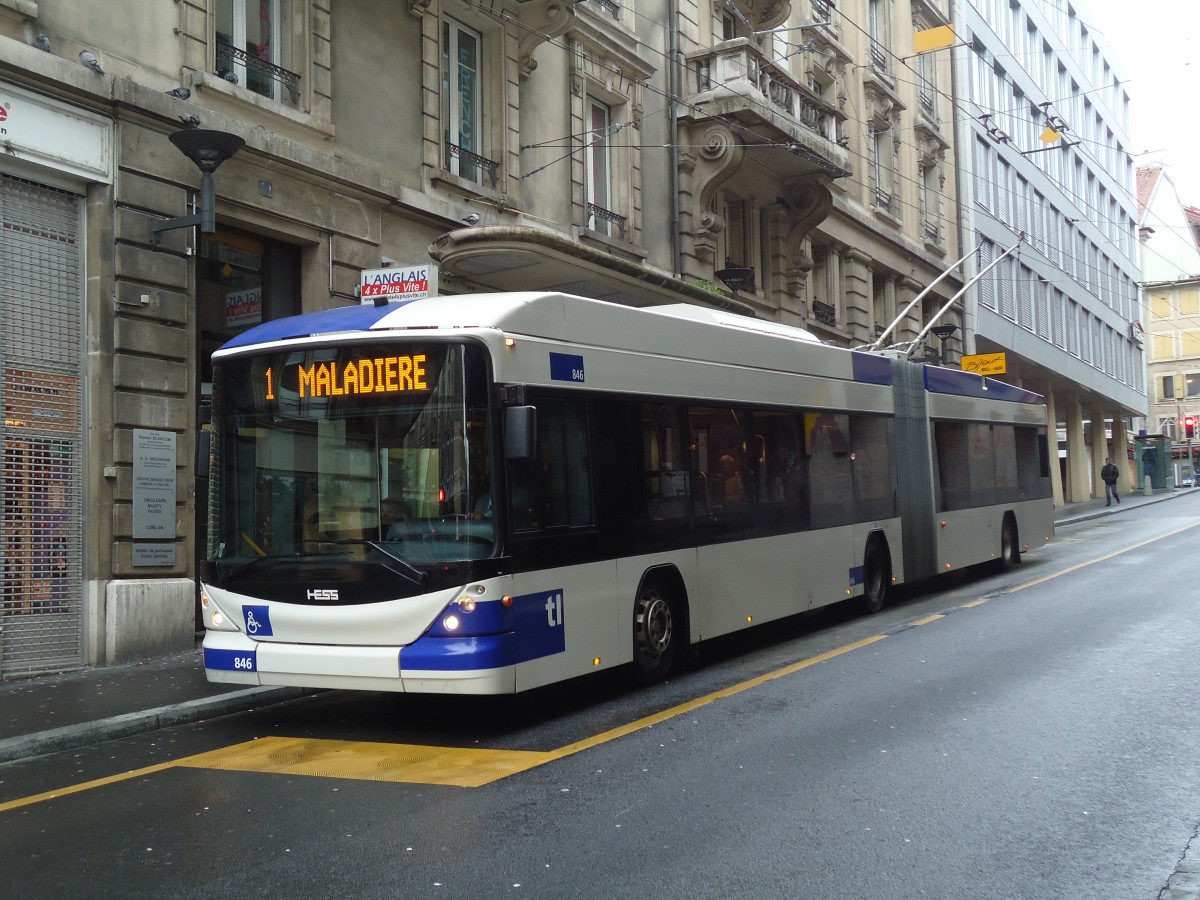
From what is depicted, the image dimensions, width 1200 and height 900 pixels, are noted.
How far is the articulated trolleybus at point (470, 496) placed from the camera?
7488 millimetres

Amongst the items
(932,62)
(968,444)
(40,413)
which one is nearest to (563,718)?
(40,413)

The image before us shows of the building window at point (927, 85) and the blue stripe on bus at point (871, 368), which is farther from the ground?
the building window at point (927, 85)

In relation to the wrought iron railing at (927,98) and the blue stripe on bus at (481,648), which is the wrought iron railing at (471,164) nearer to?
the blue stripe on bus at (481,648)

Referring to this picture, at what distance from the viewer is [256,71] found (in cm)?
1330

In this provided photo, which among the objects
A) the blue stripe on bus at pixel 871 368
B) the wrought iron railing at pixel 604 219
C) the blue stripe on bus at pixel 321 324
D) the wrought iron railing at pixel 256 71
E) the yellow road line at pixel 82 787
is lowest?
the yellow road line at pixel 82 787

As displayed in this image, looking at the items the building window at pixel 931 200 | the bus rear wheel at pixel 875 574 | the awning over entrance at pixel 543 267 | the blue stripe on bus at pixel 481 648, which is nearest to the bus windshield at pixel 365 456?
the blue stripe on bus at pixel 481 648

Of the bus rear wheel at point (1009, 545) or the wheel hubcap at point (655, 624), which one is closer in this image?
the wheel hubcap at point (655, 624)

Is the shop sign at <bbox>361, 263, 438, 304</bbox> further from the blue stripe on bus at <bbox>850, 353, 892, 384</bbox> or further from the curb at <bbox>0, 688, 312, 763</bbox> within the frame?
the blue stripe on bus at <bbox>850, 353, 892, 384</bbox>

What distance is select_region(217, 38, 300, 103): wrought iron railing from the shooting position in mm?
12859

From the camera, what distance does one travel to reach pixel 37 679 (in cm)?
1042

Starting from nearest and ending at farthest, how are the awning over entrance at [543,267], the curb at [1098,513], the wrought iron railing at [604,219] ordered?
the awning over entrance at [543,267], the wrought iron railing at [604,219], the curb at [1098,513]

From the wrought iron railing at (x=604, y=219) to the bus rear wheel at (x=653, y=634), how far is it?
1089 cm

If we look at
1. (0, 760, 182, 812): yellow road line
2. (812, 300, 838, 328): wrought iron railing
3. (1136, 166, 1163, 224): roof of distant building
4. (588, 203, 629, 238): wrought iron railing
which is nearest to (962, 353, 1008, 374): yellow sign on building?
(812, 300, 838, 328): wrought iron railing

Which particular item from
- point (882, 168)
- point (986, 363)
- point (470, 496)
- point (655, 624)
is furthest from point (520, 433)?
point (882, 168)
